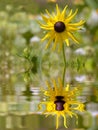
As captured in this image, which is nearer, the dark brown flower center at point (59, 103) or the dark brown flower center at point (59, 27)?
the dark brown flower center at point (59, 103)

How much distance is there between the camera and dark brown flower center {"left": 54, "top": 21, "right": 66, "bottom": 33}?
9.78ft

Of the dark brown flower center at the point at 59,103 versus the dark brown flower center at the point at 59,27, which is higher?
the dark brown flower center at the point at 59,27

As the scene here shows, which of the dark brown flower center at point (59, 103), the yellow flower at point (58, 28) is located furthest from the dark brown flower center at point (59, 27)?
the dark brown flower center at point (59, 103)

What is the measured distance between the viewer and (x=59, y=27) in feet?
9.89

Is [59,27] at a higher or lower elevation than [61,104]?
higher

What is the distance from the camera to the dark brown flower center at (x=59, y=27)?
2982 mm

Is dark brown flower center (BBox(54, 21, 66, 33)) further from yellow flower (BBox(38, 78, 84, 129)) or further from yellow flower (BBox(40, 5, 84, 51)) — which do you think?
yellow flower (BBox(38, 78, 84, 129))

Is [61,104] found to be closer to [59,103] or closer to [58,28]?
[59,103]

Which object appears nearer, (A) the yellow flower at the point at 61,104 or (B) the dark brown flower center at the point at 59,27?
(A) the yellow flower at the point at 61,104

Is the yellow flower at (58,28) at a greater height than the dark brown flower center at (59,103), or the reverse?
the yellow flower at (58,28)

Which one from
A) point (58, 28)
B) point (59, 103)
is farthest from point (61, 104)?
point (58, 28)

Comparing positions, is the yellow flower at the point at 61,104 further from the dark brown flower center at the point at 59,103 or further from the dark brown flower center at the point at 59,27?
the dark brown flower center at the point at 59,27

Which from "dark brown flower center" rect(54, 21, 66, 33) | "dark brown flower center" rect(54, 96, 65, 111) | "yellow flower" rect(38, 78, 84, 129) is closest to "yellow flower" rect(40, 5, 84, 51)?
"dark brown flower center" rect(54, 21, 66, 33)

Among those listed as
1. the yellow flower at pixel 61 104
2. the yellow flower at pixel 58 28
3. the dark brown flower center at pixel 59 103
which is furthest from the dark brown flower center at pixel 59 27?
the dark brown flower center at pixel 59 103
